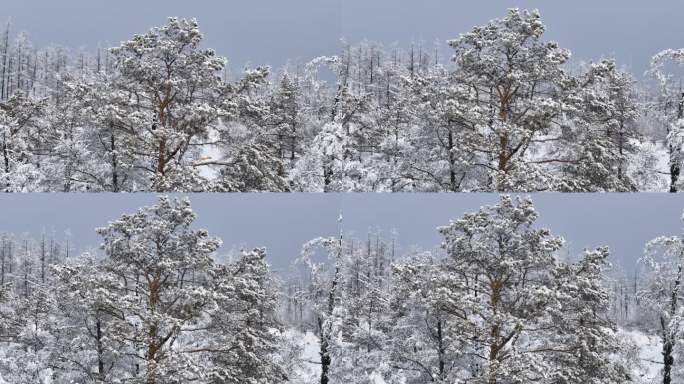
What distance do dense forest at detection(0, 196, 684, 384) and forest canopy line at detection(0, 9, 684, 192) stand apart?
1618 millimetres

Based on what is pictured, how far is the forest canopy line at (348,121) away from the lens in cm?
813

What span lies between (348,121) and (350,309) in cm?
257

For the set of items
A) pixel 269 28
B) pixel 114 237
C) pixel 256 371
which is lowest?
pixel 256 371

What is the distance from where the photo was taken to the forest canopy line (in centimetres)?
813

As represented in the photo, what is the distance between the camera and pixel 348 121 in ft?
29.1

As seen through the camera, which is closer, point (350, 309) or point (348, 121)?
point (348, 121)

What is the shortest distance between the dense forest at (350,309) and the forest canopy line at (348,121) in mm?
1618

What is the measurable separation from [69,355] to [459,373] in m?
4.47

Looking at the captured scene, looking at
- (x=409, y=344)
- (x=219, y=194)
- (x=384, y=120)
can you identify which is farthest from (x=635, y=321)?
(x=219, y=194)

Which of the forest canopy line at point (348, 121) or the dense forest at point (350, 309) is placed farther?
the dense forest at point (350, 309)

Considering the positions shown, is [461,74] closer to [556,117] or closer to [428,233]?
[556,117]

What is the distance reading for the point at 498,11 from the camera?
8570 mm

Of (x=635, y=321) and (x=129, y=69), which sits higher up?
(x=129, y=69)

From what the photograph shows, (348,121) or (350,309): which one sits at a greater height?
(348,121)
